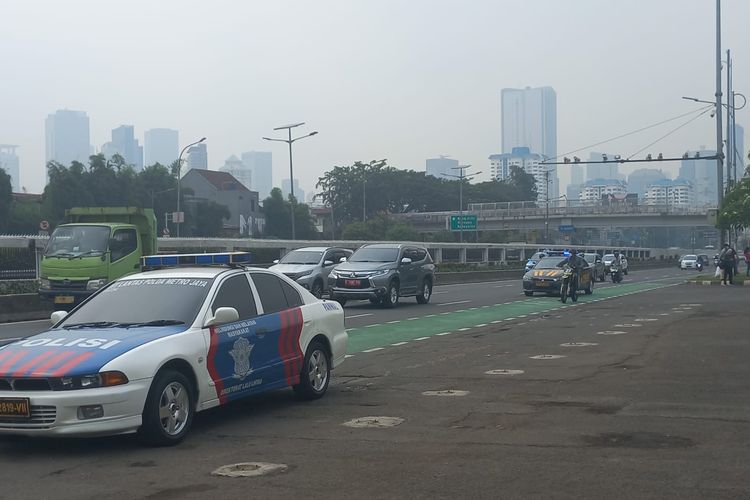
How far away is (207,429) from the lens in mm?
9164

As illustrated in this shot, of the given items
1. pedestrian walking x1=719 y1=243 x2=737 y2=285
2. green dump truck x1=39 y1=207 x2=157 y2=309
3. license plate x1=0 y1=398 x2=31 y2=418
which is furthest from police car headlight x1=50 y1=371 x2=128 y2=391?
pedestrian walking x1=719 y1=243 x2=737 y2=285

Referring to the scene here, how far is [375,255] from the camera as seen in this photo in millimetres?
28281

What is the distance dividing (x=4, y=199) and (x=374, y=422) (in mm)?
57192

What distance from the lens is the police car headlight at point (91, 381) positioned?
7.68m

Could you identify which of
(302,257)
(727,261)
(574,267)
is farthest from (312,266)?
(727,261)

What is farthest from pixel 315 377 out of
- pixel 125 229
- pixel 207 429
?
pixel 125 229

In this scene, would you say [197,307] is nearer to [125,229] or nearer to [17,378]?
[17,378]

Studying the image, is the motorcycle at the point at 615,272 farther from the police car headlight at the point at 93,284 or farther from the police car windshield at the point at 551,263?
the police car headlight at the point at 93,284

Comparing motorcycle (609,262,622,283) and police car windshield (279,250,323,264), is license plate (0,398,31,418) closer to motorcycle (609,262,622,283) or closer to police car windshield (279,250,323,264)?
police car windshield (279,250,323,264)

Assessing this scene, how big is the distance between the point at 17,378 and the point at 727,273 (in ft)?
129

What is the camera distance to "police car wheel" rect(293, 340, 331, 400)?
10531mm

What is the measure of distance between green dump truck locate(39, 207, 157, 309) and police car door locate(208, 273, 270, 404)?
13508 millimetres

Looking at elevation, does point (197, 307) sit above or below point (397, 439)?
above

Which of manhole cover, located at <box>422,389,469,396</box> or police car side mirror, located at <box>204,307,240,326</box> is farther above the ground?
police car side mirror, located at <box>204,307,240,326</box>
